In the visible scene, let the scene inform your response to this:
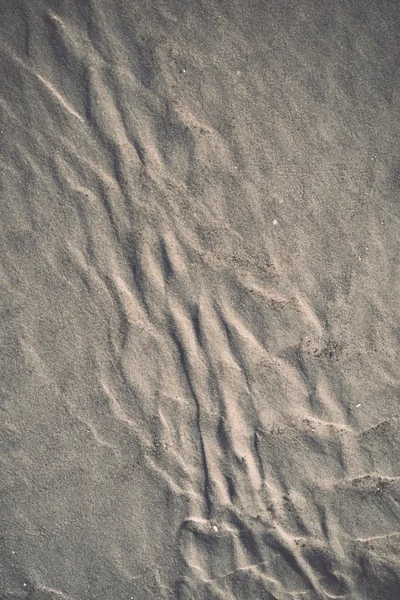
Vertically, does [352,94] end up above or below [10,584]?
above

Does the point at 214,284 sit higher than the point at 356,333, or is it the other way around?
the point at 356,333

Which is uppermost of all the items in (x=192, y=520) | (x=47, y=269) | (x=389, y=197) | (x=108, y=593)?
(x=389, y=197)

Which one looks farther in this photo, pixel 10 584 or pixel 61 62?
pixel 10 584

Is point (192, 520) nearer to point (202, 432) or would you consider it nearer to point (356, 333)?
point (202, 432)

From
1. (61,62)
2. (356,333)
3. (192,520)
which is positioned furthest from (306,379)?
(61,62)

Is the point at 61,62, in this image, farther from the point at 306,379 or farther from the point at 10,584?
the point at 10,584

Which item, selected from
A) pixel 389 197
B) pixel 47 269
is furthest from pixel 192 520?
pixel 389 197
